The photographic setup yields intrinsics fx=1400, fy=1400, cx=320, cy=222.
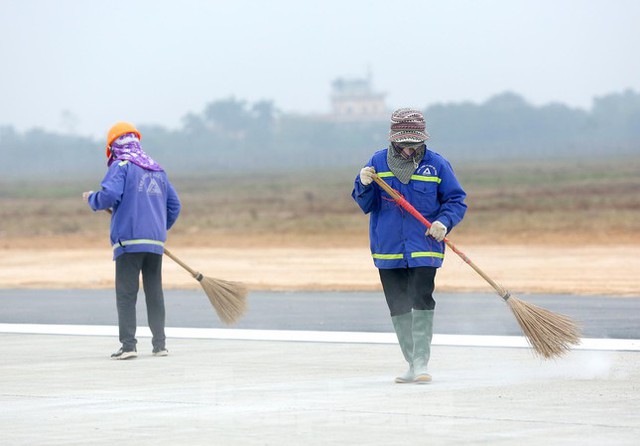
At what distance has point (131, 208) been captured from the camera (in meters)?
10.5

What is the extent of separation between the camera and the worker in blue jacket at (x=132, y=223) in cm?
1045

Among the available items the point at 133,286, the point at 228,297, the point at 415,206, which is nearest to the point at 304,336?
the point at 228,297

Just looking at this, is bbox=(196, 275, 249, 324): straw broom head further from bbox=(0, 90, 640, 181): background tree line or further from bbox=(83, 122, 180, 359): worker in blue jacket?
bbox=(0, 90, 640, 181): background tree line

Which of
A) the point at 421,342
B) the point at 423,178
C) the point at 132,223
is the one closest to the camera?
the point at 421,342

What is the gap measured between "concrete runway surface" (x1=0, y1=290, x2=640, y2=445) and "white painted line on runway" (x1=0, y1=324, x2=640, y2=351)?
0.26 feet

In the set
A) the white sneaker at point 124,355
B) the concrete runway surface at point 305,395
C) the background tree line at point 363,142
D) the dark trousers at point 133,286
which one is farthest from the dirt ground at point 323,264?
the background tree line at point 363,142

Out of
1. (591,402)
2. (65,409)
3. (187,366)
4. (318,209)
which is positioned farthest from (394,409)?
(318,209)

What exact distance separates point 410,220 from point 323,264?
1605 cm

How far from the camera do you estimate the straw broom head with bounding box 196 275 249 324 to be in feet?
37.3

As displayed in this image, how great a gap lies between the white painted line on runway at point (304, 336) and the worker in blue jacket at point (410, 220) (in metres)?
2.11

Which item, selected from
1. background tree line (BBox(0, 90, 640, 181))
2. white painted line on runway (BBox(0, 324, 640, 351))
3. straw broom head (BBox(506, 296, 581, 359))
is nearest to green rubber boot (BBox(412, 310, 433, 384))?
straw broom head (BBox(506, 296, 581, 359))

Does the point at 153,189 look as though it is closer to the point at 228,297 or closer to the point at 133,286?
the point at 133,286

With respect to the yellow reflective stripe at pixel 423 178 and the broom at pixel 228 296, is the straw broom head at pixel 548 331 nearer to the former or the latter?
the yellow reflective stripe at pixel 423 178

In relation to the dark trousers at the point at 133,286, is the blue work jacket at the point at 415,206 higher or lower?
higher
